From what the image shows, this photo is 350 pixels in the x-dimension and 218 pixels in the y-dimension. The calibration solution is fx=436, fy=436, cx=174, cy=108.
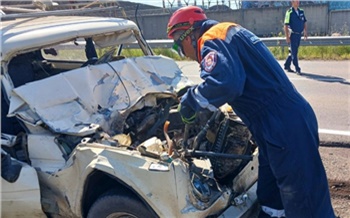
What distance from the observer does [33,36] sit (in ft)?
11.9

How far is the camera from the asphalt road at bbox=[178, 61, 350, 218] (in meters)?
3.99

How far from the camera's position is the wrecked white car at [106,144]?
270 cm

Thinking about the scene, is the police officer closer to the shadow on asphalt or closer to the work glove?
the shadow on asphalt

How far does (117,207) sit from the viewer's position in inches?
111

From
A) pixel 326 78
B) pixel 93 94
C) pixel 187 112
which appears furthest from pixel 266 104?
pixel 326 78

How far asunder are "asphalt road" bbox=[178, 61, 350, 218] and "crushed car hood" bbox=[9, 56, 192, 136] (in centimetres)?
170

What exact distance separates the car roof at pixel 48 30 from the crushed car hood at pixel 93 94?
0.31 meters

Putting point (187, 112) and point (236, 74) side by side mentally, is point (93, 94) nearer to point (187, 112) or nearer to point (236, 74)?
point (187, 112)

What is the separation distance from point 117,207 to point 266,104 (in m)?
1.15

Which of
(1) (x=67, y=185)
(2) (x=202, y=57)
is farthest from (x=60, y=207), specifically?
(2) (x=202, y=57)

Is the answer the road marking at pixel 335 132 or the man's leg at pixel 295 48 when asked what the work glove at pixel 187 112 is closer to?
the road marking at pixel 335 132

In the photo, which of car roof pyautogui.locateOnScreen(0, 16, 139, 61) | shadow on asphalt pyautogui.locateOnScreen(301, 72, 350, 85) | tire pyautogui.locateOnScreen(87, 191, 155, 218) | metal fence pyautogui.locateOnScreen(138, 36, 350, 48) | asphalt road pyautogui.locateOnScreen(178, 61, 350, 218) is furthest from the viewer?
metal fence pyautogui.locateOnScreen(138, 36, 350, 48)

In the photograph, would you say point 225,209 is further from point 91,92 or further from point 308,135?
point 91,92

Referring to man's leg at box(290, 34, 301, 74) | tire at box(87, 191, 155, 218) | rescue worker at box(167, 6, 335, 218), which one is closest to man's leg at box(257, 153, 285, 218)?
rescue worker at box(167, 6, 335, 218)
